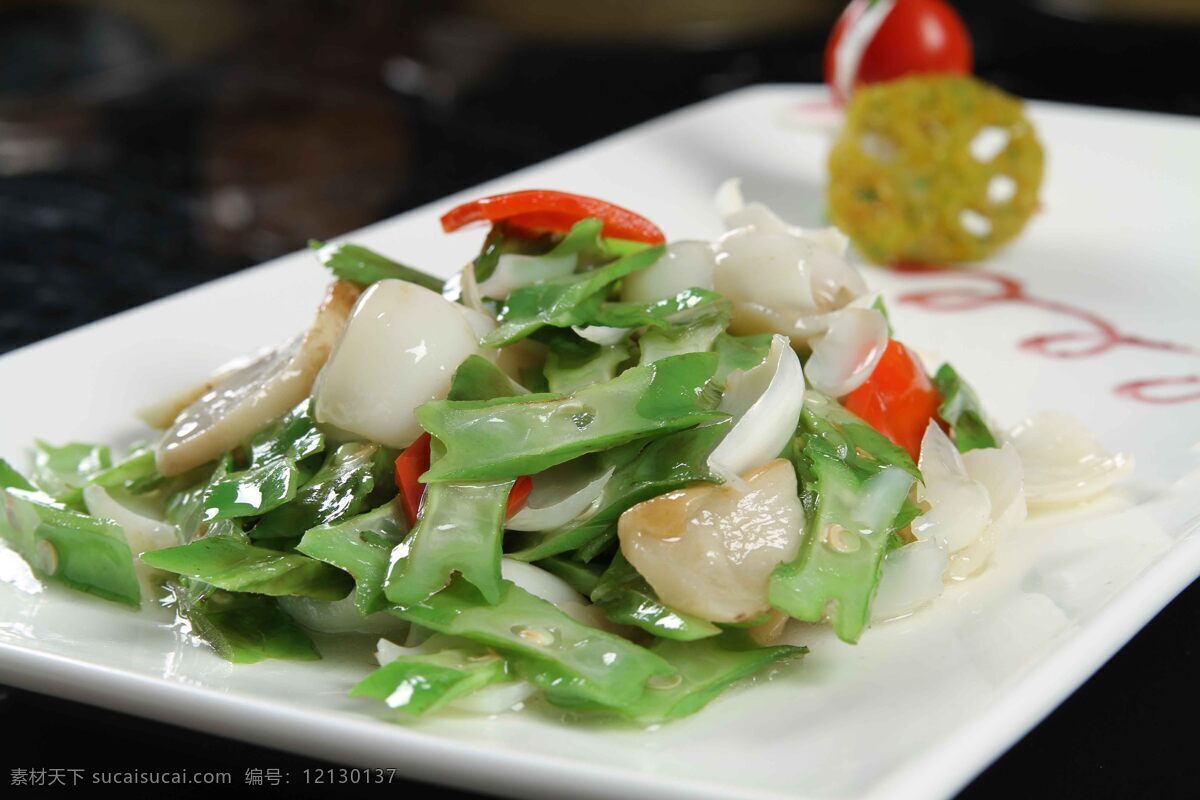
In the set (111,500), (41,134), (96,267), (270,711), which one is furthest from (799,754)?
(41,134)

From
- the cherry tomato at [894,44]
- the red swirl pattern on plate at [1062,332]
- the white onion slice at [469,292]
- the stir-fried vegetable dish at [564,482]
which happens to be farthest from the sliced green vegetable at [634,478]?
the cherry tomato at [894,44]

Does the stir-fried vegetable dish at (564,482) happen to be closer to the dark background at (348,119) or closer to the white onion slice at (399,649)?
the white onion slice at (399,649)

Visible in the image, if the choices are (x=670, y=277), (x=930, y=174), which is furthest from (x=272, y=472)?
→ (x=930, y=174)

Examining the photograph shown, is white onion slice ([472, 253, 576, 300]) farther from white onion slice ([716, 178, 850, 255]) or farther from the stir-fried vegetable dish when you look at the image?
white onion slice ([716, 178, 850, 255])

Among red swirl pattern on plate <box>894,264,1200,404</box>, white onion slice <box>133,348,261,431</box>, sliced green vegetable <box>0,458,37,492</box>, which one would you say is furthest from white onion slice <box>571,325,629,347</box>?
red swirl pattern on plate <box>894,264,1200,404</box>

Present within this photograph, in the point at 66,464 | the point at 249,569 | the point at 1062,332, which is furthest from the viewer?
the point at 1062,332

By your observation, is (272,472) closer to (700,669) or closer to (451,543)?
(451,543)
